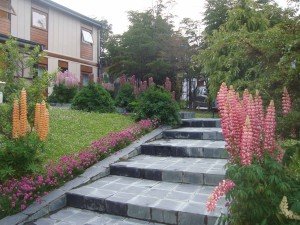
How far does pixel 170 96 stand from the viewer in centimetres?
926

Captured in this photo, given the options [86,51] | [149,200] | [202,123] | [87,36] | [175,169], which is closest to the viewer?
[149,200]

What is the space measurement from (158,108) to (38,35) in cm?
1398

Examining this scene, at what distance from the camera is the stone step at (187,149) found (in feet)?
20.8

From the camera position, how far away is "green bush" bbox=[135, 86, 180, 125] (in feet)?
28.8

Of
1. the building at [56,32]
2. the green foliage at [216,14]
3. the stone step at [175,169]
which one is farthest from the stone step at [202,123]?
the building at [56,32]

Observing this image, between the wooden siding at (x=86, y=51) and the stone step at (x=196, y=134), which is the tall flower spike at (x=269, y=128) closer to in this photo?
the stone step at (x=196, y=134)

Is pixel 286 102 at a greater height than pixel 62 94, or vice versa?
pixel 62 94

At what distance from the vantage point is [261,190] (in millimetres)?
2695

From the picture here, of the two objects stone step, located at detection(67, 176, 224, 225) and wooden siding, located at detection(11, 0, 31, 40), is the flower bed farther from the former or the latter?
wooden siding, located at detection(11, 0, 31, 40)

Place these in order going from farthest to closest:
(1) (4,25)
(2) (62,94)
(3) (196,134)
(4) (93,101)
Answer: (1) (4,25) → (2) (62,94) → (4) (93,101) → (3) (196,134)

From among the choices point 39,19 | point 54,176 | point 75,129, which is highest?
point 39,19

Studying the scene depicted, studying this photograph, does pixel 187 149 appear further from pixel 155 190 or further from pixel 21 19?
pixel 21 19

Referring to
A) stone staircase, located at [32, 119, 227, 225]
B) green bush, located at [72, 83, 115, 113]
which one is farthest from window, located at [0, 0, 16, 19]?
stone staircase, located at [32, 119, 227, 225]

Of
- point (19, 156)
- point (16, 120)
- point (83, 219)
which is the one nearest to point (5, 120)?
point (16, 120)
